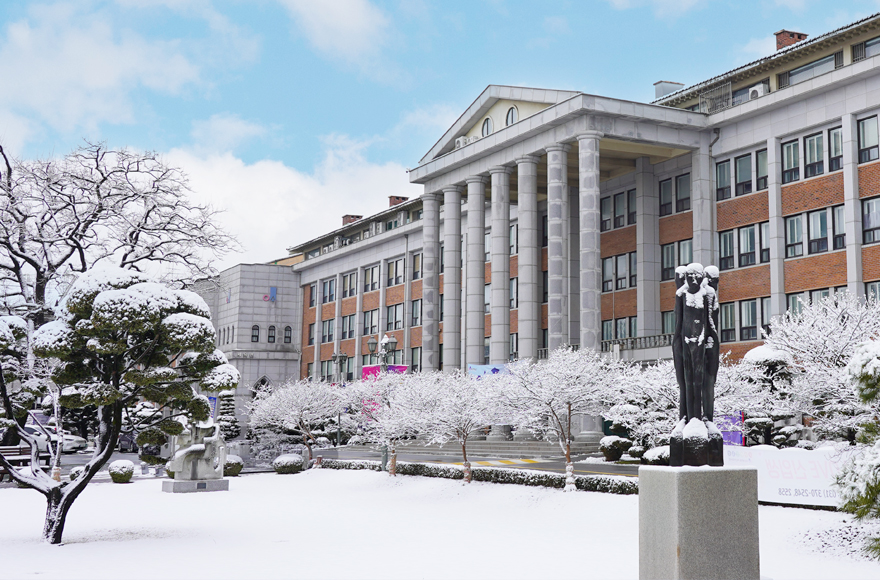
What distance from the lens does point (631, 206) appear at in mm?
49594

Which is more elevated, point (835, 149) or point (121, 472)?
point (835, 149)

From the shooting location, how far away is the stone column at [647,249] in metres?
46.8

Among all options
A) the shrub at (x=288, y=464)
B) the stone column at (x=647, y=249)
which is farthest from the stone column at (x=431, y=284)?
the shrub at (x=288, y=464)

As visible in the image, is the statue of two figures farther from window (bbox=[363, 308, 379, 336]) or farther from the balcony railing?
window (bbox=[363, 308, 379, 336])

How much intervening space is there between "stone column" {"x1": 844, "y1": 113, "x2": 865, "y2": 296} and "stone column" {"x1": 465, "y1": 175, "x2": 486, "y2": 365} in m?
21.0

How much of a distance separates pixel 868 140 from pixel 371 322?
1828 inches

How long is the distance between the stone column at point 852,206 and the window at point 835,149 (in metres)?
0.61

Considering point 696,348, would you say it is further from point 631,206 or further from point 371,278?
point 371,278

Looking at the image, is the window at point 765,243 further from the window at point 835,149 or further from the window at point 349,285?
the window at point 349,285

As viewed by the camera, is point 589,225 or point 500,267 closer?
point 589,225

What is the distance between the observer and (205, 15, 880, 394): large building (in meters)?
38.4

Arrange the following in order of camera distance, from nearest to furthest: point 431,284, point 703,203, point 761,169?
point 761,169, point 703,203, point 431,284

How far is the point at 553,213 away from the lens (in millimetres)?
46219

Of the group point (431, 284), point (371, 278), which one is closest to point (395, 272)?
point (371, 278)
